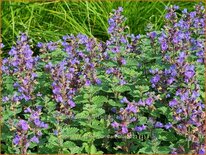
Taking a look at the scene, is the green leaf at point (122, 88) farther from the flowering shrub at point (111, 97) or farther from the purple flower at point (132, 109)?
the purple flower at point (132, 109)

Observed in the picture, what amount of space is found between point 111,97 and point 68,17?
1.74 meters

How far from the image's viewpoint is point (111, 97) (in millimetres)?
3389

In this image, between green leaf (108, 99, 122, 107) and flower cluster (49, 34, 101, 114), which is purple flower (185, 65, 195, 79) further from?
flower cluster (49, 34, 101, 114)

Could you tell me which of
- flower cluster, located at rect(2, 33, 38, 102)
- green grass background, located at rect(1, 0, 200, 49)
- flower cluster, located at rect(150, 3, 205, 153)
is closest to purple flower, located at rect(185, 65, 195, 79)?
flower cluster, located at rect(150, 3, 205, 153)

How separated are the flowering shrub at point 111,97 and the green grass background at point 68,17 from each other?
917 mm

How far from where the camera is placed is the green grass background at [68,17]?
4.91m

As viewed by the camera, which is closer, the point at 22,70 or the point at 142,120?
the point at 142,120

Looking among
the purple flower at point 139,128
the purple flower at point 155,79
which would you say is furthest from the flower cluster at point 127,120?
the purple flower at point 155,79

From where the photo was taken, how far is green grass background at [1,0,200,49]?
4.91 m

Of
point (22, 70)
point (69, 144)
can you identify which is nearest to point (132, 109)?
point (69, 144)

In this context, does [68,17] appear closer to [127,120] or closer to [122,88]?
[122,88]

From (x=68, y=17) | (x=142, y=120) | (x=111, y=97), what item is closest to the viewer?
(x=142, y=120)

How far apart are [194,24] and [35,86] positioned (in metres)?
1.41

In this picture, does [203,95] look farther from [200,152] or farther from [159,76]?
[200,152]
